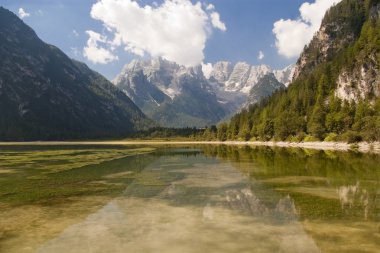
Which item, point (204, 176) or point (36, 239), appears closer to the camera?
point (36, 239)

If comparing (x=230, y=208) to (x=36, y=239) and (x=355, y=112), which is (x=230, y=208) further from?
(x=355, y=112)

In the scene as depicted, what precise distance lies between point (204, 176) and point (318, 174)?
616 inches

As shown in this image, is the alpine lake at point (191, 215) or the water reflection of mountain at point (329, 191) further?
the water reflection of mountain at point (329, 191)

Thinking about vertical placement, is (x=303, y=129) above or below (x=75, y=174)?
above

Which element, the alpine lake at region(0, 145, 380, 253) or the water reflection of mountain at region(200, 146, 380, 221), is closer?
the alpine lake at region(0, 145, 380, 253)

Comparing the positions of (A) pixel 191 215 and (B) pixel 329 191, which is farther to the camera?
(B) pixel 329 191

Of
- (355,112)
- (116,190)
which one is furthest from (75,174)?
(355,112)

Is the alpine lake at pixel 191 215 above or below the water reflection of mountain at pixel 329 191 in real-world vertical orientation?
below

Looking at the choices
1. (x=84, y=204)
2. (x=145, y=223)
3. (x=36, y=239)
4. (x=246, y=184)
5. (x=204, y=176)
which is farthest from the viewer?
(x=204, y=176)

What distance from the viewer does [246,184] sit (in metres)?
41.7

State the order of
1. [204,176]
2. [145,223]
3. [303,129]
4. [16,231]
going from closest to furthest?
1. [16,231]
2. [145,223]
3. [204,176]
4. [303,129]

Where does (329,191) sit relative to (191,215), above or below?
above

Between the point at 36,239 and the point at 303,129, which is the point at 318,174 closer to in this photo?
the point at 36,239

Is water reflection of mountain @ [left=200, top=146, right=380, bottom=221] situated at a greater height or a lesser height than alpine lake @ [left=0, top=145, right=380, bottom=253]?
greater
